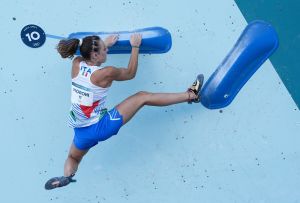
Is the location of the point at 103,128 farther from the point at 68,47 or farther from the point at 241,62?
the point at 241,62

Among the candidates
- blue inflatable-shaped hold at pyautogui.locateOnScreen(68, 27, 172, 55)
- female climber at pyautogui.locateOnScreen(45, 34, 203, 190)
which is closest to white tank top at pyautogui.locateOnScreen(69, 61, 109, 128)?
female climber at pyautogui.locateOnScreen(45, 34, 203, 190)

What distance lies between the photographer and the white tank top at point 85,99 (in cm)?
257

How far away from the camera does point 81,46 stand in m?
2.56

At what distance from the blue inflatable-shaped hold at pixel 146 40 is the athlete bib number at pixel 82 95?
0.28 meters

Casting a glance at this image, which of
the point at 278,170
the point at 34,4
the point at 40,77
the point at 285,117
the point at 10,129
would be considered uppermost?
the point at 34,4

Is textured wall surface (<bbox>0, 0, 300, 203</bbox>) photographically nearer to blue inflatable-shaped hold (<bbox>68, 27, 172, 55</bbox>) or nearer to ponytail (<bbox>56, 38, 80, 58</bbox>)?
blue inflatable-shaped hold (<bbox>68, 27, 172, 55</bbox>)

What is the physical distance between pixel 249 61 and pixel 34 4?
126cm

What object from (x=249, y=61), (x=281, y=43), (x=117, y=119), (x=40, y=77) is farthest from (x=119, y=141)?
(x=281, y=43)

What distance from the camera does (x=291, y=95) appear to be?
9.61ft

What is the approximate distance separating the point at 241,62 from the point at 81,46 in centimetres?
86

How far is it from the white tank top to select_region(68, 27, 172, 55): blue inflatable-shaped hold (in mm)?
229

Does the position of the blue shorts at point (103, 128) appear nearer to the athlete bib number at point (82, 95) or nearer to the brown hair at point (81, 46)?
the athlete bib number at point (82, 95)

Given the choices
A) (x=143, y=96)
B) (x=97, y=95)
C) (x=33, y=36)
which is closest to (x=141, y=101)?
(x=143, y=96)

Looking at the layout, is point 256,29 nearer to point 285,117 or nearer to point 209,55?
point 209,55
